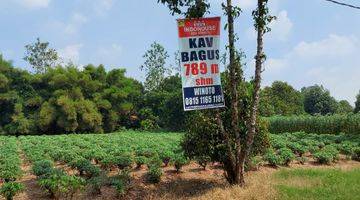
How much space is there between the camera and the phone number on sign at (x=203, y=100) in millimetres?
A: 12969

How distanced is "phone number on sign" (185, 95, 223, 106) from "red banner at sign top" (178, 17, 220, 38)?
1.65 meters

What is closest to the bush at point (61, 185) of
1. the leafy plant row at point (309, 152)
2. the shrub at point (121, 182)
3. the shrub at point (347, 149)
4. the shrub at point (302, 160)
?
the shrub at point (121, 182)

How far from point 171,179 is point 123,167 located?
1.99m

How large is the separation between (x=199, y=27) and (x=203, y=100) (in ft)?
6.28

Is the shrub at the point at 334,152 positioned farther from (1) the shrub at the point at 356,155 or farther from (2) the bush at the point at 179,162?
(2) the bush at the point at 179,162

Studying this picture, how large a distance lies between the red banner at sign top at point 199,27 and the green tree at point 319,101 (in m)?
68.7

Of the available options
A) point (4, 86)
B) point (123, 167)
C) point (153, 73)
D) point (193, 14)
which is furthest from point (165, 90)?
point (193, 14)

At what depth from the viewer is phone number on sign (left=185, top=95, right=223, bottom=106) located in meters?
13.0

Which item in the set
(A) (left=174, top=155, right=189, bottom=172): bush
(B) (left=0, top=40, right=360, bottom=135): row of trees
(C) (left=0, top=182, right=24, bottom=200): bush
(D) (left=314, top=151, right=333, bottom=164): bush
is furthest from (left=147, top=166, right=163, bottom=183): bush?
(B) (left=0, top=40, right=360, bottom=135): row of trees

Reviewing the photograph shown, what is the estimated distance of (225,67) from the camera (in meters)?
14.0

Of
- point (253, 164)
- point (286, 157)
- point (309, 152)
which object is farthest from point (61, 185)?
point (309, 152)

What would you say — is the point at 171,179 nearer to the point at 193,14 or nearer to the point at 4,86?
the point at 193,14

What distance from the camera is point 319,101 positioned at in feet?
265

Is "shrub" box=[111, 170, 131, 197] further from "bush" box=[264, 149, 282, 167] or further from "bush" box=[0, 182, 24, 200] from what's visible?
"bush" box=[264, 149, 282, 167]
